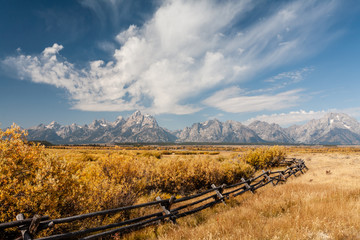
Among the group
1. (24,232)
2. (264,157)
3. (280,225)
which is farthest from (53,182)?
(264,157)

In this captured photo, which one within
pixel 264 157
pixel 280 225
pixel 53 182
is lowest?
pixel 264 157

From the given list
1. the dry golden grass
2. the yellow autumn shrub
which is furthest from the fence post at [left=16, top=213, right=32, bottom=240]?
the yellow autumn shrub

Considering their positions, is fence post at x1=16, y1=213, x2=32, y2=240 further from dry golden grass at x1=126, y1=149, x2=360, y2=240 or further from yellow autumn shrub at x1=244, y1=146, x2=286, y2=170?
yellow autumn shrub at x1=244, y1=146, x2=286, y2=170

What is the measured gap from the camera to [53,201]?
5.16 metres

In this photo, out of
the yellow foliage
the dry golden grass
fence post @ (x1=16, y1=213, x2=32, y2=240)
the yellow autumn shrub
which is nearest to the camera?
fence post @ (x1=16, y1=213, x2=32, y2=240)

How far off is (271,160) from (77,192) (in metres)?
25.1

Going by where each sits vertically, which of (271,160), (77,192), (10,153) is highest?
(10,153)

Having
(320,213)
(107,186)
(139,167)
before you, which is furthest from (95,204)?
(320,213)

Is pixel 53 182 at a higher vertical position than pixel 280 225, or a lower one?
higher

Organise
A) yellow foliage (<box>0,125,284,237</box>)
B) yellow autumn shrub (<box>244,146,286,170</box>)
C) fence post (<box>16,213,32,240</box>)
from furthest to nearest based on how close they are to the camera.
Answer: yellow autumn shrub (<box>244,146,286,170</box>), yellow foliage (<box>0,125,284,237</box>), fence post (<box>16,213,32,240</box>)

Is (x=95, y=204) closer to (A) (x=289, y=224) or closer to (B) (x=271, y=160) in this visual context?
(A) (x=289, y=224)

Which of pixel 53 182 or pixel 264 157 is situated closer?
pixel 53 182

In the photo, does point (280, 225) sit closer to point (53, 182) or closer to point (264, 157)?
point (53, 182)

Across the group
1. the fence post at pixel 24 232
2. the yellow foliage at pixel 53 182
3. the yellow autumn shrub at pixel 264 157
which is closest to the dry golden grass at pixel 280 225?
the yellow foliage at pixel 53 182
